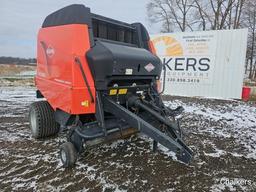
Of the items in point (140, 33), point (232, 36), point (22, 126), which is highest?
point (232, 36)

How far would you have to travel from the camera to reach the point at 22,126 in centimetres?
Answer: 513

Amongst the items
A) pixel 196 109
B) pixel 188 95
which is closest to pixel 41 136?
pixel 196 109

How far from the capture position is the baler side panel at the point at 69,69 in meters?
2.96

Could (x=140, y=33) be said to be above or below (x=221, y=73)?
above

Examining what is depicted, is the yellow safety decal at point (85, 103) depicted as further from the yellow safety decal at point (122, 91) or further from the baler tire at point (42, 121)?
the baler tire at point (42, 121)

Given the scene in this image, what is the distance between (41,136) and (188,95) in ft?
25.6

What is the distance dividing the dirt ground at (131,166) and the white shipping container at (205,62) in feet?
16.5

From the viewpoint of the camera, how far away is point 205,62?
9992mm

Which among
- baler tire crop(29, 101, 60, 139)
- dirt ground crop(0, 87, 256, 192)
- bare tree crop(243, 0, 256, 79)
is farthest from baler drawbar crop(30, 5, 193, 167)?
bare tree crop(243, 0, 256, 79)

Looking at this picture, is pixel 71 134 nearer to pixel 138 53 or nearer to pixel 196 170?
pixel 138 53

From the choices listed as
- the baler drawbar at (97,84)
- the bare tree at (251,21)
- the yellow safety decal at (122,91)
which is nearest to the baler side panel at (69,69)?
the baler drawbar at (97,84)

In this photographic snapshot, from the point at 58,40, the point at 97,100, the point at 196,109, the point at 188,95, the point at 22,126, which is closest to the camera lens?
the point at 97,100

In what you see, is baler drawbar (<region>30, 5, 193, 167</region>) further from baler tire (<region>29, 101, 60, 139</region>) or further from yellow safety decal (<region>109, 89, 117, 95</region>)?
baler tire (<region>29, 101, 60, 139</region>)

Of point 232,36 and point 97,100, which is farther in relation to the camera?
point 232,36
